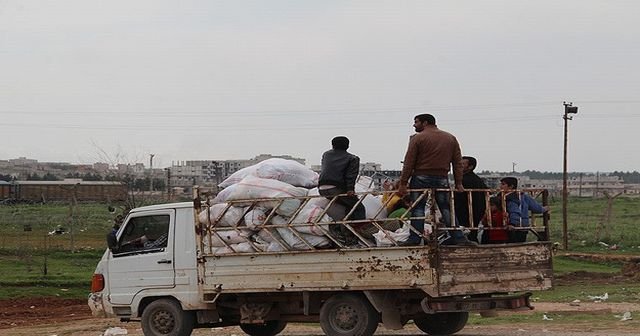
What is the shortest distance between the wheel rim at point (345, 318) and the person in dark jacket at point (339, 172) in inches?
50.4

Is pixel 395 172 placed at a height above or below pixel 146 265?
above

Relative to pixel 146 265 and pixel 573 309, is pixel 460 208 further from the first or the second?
pixel 573 309

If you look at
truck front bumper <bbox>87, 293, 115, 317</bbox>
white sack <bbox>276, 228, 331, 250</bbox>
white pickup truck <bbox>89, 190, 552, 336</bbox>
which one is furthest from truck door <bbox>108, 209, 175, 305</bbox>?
white sack <bbox>276, 228, 331, 250</bbox>

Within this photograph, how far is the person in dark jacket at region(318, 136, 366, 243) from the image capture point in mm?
13273

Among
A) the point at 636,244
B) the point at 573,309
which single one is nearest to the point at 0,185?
the point at 636,244

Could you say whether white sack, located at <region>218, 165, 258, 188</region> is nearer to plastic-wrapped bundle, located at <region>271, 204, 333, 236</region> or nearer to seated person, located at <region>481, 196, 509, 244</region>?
plastic-wrapped bundle, located at <region>271, 204, 333, 236</region>

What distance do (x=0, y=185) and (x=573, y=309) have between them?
76.2 m

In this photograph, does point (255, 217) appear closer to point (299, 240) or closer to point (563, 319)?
point (299, 240)

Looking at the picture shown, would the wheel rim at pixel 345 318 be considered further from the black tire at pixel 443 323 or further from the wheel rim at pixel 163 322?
the wheel rim at pixel 163 322

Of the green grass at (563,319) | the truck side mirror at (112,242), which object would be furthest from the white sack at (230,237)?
the green grass at (563,319)

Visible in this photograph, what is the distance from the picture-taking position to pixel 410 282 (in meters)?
12.5

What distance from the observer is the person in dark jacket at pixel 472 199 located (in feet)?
43.2

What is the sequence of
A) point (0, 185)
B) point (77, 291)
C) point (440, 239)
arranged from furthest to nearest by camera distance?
point (0, 185), point (77, 291), point (440, 239)

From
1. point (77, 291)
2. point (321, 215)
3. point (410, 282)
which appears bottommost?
point (77, 291)
